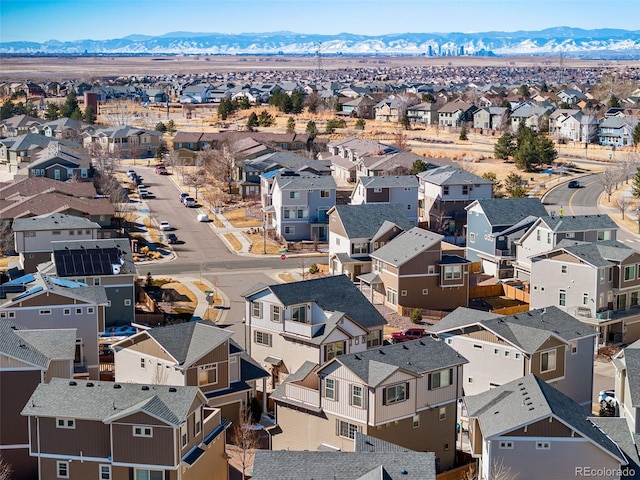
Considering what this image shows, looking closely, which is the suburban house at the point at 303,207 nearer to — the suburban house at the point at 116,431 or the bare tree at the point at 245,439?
the bare tree at the point at 245,439

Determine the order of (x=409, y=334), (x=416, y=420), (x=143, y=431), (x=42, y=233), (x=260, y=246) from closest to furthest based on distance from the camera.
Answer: (x=143, y=431)
(x=416, y=420)
(x=409, y=334)
(x=42, y=233)
(x=260, y=246)

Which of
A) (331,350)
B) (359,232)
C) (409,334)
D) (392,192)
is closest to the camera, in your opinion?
(331,350)

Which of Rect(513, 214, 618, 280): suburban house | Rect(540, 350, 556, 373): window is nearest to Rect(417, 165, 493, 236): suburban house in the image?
Rect(513, 214, 618, 280): suburban house

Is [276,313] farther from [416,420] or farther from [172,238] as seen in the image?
[172,238]

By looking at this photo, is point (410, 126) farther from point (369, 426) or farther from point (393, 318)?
point (369, 426)

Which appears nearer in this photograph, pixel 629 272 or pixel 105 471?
pixel 105 471

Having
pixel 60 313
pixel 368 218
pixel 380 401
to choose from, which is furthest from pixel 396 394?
pixel 368 218

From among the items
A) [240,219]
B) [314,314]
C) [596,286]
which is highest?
[314,314]

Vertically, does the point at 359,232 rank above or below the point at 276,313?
above

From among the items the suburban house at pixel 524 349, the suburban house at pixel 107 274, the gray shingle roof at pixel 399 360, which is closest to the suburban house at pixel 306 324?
the suburban house at pixel 524 349
